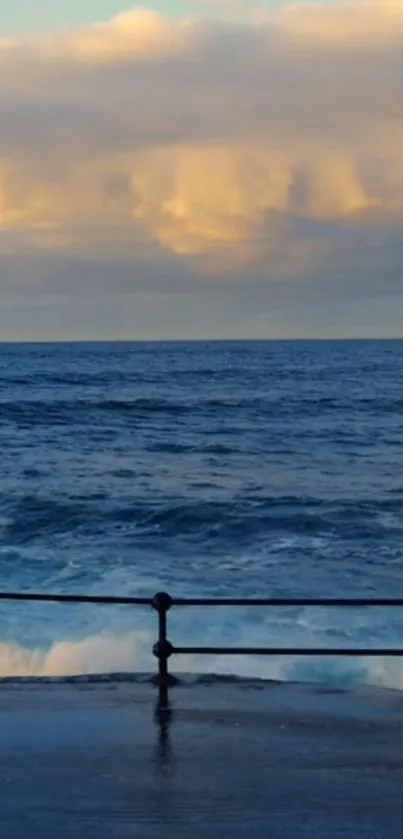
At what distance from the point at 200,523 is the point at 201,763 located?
17.2m

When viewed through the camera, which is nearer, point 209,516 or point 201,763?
point 201,763

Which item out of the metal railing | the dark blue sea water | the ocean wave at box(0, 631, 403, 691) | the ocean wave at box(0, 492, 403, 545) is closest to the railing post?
the metal railing

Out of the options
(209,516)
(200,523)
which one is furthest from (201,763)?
(209,516)

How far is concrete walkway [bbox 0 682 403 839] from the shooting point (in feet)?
16.3

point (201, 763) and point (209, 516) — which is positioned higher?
point (209, 516)

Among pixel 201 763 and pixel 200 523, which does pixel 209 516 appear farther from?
pixel 201 763

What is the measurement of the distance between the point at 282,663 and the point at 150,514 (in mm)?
12029

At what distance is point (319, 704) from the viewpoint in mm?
6930

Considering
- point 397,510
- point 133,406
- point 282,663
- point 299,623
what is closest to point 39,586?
point 299,623

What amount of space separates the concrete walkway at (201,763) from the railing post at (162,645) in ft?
0.32

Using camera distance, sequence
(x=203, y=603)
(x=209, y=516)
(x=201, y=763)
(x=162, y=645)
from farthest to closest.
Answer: (x=209, y=516) → (x=162, y=645) → (x=203, y=603) → (x=201, y=763)

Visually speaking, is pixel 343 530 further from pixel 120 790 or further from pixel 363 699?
pixel 120 790

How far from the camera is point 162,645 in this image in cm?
684

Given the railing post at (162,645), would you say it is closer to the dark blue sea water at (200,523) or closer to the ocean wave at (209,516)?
the dark blue sea water at (200,523)
